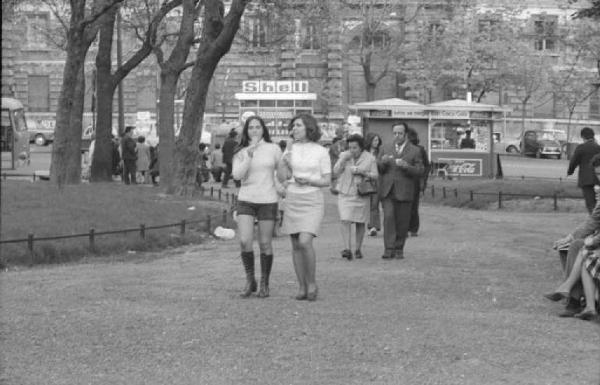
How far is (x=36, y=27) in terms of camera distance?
38.8 meters

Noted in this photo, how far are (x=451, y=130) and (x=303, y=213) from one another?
2727cm

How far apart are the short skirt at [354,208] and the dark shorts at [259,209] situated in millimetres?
4308

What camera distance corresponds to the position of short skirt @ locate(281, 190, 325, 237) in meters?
10.9

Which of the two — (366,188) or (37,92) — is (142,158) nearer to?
(366,188)

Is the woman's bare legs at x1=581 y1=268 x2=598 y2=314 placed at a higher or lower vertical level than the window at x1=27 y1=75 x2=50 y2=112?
lower

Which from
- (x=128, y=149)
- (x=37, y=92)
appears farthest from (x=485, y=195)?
(x=37, y=92)

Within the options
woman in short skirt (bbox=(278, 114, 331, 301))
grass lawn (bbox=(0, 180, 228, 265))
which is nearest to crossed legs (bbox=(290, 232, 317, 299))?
woman in short skirt (bbox=(278, 114, 331, 301))

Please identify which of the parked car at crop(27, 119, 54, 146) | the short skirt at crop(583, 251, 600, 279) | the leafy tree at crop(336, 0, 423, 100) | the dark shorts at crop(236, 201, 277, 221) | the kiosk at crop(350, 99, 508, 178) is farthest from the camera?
the parked car at crop(27, 119, 54, 146)

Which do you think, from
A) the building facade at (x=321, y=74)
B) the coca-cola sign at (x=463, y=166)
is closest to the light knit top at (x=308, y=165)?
the coca-cola sign at (x=463, y=166)

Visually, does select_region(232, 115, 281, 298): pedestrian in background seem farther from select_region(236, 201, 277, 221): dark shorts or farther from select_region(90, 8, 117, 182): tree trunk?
A: select_region(90, 8, 117, 182): tree trunk

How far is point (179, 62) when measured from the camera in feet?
91.4

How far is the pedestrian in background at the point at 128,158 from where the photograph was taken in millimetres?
34688

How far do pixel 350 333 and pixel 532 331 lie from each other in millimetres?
1489

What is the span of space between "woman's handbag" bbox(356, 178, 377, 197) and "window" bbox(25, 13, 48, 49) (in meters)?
24.9
